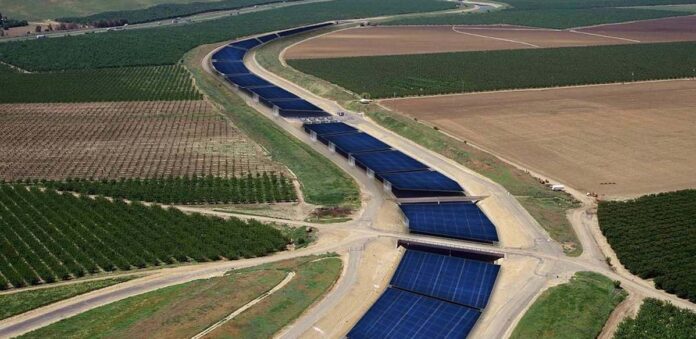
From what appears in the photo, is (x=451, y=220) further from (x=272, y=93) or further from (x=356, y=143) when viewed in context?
(x=272, y=93)

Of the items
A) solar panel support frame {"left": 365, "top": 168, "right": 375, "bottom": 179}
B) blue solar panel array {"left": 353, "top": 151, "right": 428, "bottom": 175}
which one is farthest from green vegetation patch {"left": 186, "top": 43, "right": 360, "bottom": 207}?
blue solar panel array {"left": 353, "top": 151, "right": 428, "bottom": 175}

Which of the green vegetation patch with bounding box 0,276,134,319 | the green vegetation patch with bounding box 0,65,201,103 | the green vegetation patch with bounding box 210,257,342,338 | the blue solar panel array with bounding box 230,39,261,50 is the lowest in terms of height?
the green vegetation patch with bounding box 210,257,342,338

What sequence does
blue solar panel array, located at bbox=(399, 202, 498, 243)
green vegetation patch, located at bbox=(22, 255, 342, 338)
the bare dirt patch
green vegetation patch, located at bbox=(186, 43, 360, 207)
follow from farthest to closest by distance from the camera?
the bare dirt patch
green vegetation patch, located at bbox=(186, 43, 360, 207)
blue solar panel array, located at bbox=(399, 202, 498, 243)
green vegetation patch, located at bbox=(22, 255, 342, 338)

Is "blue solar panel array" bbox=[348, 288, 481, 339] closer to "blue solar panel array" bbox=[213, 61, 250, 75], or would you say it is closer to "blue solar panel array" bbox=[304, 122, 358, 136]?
"blue solar panel array" bbox=[304, 122, 358, 136]

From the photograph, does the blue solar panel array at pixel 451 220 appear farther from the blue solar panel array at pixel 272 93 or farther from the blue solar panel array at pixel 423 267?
the blue solar panel array at pixel 272 93

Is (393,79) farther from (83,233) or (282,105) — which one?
(83,233)

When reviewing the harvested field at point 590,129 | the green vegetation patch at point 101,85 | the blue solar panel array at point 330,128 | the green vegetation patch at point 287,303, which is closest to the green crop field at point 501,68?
the harvested field at point 590,129

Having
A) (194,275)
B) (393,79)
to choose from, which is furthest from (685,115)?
(194,275)
